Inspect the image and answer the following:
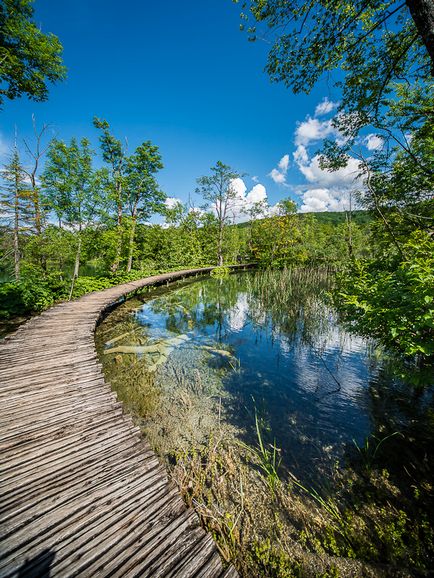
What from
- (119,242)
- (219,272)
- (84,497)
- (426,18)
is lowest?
(84,497)

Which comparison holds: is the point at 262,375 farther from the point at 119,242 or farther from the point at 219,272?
the point at 219,272

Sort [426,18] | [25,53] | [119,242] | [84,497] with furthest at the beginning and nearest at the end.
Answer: [119,242] → [25,53] → [426,18] → [84,497]

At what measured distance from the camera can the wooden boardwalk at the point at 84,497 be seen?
1520 mm

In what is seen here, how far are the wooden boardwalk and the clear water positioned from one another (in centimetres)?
125

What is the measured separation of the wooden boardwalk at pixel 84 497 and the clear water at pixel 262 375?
1.25 metres

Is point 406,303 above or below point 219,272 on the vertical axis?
above

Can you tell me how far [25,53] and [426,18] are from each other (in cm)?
1266

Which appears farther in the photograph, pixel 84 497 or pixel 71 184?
pixel 71 184

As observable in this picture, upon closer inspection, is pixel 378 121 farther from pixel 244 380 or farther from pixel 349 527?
pixel 349 527

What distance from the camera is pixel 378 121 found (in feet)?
16.7

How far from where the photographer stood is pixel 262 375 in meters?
5.52

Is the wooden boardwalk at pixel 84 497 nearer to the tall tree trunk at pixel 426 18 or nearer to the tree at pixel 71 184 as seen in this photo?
the tall tree trunk at pixel 426 18

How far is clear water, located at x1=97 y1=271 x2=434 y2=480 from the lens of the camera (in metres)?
3.71

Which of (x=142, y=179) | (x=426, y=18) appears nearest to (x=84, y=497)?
(x=426, y=18)
